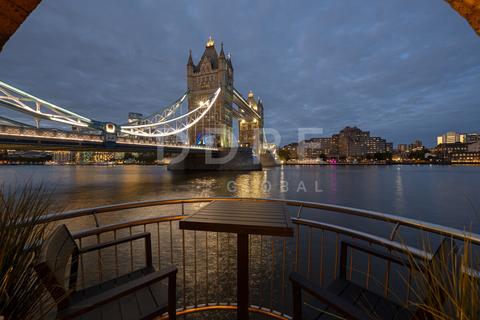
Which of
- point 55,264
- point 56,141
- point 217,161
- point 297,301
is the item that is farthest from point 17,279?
point 217,161

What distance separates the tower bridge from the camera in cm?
1812

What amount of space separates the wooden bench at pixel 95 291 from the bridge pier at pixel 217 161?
3671cm

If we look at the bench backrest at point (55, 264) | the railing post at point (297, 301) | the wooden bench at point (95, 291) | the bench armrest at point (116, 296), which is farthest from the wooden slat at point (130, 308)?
the railing post at point (297, 301)

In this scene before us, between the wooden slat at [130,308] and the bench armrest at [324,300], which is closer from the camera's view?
the bench armrest at [324,300]

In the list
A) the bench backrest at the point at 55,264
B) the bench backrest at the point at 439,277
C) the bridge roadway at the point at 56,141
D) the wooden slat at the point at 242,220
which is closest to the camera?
the bench backrest at the point at 439,277

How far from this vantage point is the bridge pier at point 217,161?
39781 mm

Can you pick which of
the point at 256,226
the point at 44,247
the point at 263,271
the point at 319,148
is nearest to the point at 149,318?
the point at 44,247

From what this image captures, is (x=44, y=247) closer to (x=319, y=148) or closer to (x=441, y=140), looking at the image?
(x=319, y=148)

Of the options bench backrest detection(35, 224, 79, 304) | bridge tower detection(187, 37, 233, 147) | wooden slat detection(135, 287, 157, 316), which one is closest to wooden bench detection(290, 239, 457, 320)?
wooden slat detection(135, 287, 157, 316)

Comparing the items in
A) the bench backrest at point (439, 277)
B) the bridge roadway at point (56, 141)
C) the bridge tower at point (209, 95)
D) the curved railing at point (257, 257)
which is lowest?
the curved railing at point (257, 257)

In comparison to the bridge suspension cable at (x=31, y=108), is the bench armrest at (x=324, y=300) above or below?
below

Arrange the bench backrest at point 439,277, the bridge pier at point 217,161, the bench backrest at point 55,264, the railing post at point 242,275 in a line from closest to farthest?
the bench backrest at point 439,277, the bench backrest at point 55,264, the railing post at point 242,275, the bridge pier at point 217,161

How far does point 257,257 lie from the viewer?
571cm

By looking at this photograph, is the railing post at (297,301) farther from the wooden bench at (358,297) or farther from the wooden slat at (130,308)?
the wooden slat at (130,308)
